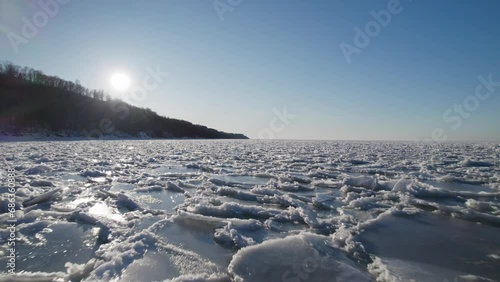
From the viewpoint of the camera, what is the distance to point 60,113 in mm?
50750

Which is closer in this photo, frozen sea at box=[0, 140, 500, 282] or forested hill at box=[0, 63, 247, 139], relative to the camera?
frozen sea at box=[0, 140, 500, 282]

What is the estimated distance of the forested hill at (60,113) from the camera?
144 ft

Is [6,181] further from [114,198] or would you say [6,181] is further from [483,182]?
[483,182]

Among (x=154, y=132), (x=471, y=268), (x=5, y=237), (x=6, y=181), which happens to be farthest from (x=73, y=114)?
(x=471, y=268)

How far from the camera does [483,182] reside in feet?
22.8

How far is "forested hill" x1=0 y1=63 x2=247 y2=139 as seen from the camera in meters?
43.9

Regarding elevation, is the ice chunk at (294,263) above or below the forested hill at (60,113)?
below

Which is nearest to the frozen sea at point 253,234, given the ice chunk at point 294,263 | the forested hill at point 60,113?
the ice chunk at point 294,263

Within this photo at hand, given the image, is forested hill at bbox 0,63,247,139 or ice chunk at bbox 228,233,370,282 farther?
forested hill at bbox 0,63,247,139

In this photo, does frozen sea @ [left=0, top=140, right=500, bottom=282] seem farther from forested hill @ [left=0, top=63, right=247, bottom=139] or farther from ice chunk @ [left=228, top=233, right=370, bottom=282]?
forested hill @ [left=0, top=63, right=247, bottom=139]

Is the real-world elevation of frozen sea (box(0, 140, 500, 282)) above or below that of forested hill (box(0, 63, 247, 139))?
below

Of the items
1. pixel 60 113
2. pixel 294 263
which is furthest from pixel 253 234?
pixel 60 113

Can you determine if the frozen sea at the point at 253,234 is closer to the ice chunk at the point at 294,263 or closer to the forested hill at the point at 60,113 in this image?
the ice chunk at the point at 294,263

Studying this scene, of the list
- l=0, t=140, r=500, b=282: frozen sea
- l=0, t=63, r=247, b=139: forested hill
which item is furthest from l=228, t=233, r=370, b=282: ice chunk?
l=0, t=63, r=247, b=139: forested hill
